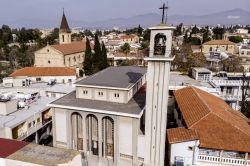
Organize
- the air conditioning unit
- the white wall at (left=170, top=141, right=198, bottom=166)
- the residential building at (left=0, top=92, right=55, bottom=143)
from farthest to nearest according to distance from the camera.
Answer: the residential building at (left=0, top=92, right=55, bottom=143) → the air conditioning unit → the white wall at (left=170, top=141, right=198, bottom=166)

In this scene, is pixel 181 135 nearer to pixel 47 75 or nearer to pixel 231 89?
pixel 231 89

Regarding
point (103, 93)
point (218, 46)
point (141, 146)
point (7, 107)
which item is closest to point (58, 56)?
point (7, 107)

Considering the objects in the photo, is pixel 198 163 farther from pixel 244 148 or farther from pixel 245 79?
pixel 245 79

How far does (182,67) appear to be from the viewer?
60.8 m

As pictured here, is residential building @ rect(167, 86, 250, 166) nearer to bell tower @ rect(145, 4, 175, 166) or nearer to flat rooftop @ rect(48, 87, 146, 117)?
bell tower @ rect(145, 4, 175, 166)

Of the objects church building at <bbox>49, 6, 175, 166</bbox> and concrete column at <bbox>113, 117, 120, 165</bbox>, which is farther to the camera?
concrete column at <bbox>113, 117, 120, 165</bbox>

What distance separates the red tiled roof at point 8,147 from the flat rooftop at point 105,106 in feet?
17.3

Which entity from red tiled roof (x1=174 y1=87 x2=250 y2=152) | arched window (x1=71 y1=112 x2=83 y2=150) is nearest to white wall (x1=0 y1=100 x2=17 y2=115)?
arched window (x1=71 y1=112 x2=83 y2=150)

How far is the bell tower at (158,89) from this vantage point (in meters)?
20.8

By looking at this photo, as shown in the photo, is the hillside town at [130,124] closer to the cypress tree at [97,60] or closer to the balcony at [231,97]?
the balcony at [231,97]

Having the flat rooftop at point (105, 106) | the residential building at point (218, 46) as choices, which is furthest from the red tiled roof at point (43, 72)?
the residential building at point (218, 46)

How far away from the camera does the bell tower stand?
2080 centimetres

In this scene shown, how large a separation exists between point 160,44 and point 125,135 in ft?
30.1

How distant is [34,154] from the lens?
19.5 metres
